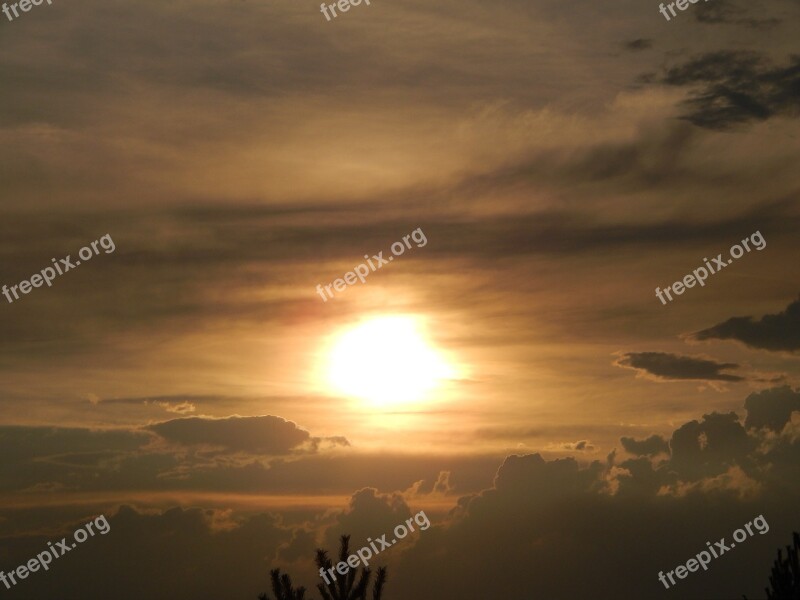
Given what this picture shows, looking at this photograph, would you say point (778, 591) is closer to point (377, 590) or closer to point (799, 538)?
point (799, 538)

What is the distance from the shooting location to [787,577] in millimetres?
39406

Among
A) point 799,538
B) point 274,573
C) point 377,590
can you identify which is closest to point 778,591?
point 799,538

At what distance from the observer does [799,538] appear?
39.8 m

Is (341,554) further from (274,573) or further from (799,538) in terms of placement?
(799,538)

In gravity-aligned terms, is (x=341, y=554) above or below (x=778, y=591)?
above

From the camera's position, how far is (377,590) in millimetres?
40000

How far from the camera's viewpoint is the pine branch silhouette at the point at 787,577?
3912 centimetres

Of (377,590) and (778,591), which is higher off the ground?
(377,590)

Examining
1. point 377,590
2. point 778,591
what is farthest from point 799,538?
point 377,590

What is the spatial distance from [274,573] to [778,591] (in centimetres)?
1367

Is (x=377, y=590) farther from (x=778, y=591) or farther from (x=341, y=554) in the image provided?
(x=778, y=591)

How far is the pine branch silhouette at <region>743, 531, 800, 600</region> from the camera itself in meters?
39.1

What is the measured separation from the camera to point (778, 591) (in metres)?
39.5

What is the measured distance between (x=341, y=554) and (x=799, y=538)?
41.0 ft
